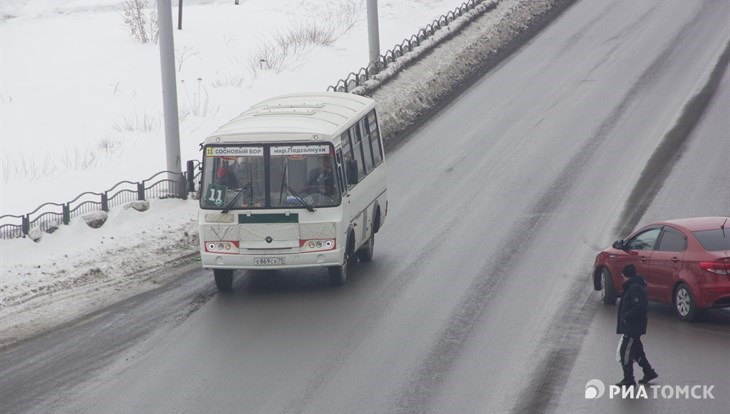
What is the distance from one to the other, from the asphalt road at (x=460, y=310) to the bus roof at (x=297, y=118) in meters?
2.81

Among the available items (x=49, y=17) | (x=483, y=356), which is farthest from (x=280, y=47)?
(x=483, y=356)

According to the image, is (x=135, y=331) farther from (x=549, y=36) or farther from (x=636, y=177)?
(x=549, y=36)

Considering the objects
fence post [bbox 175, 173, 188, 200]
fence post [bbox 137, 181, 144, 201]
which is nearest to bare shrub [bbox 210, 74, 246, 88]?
fence post [bbox 175, 173, 188, 200]

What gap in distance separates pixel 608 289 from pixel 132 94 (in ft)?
76.8

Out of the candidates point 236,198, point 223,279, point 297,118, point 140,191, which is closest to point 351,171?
point 297,118

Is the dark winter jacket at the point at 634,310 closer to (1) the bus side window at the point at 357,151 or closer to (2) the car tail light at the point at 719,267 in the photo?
(2) the car tail light at the point at 719,267

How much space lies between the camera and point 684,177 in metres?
25.6

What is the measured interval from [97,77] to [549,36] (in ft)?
58.8

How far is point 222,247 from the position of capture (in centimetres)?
1820

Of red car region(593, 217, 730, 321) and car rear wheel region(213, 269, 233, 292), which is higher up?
red car region(593, 217, 730, 321)

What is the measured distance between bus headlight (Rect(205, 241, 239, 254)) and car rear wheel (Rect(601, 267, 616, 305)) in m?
6.28

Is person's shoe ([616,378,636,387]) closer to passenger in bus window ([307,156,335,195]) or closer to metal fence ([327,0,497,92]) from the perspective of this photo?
passenger in bus window ([307,156,335,195])

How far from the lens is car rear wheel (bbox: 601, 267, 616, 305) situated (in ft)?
56.5

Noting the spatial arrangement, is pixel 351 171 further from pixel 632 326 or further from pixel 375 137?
pixel 632 326
